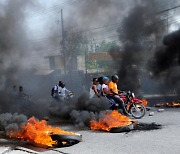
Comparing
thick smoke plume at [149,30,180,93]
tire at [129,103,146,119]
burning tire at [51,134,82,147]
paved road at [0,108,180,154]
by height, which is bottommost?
paved road at [0,108,180,154]

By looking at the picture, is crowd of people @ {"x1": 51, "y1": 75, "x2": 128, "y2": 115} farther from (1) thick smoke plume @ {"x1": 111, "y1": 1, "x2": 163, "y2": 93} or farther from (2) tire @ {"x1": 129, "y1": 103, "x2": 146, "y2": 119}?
(1) thick smoke plume @ {"x1": 111, "y1": 1, "x2": 163, "y2": 93}

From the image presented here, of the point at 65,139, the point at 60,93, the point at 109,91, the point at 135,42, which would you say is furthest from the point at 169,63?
the point at 65,139

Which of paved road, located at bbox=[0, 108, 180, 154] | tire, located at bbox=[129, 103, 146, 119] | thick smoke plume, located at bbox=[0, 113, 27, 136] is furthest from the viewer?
tire, located at bbox=[129, 103, 146, 119]

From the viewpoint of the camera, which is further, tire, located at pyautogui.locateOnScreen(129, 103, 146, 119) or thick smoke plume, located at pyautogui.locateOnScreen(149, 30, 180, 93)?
thick smoke plume, located at pyautogui.locateOnScreen(149, 30, 180, 93)

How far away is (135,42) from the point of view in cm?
1962

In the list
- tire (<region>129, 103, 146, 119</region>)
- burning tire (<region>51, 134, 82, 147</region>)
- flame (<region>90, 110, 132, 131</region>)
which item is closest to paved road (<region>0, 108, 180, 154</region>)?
burning tire (<region>51, 134, 82, 147</region>)

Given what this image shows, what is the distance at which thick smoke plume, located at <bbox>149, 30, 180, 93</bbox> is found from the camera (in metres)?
18.3

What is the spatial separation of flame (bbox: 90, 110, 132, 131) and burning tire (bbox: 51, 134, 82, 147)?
1545 millimetres

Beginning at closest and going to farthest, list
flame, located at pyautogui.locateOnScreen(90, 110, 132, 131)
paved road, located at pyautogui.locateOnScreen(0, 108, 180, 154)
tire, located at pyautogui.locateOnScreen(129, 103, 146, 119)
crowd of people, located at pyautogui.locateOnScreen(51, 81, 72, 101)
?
paved road, located at pyautogui.locateOnScreen(0, 108, 180, 154), flame, located at pyautogui.locateOnScreen(90, 110, 132, 131), tire, located at pyautogui.locateOnScreen(129, 103, 146, 119), crowd of people, located at pyautogui.locateOnScreen(51, 81, 72, 101)

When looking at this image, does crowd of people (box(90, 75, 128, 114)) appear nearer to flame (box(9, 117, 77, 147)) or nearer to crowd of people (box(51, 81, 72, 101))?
crowd of people (box(51, 81, 72, 101))

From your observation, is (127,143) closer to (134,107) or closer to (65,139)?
(65,139)

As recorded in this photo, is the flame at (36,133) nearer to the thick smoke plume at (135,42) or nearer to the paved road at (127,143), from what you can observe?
the paved road at (127,143)

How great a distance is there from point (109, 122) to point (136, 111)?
7.10ft

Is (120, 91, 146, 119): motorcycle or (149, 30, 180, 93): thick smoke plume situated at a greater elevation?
(149, 30, 180, 93): thick smoke plume
